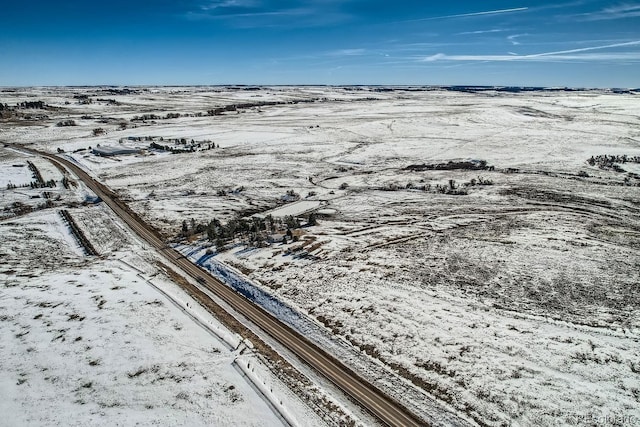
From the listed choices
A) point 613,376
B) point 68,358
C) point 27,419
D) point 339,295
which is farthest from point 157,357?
point 613,376

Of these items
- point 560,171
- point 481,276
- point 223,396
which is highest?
point 560,171

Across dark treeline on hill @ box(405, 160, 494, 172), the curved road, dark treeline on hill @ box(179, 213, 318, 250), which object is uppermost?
dark treeline on hill @ box(405, 160, 494, 172)

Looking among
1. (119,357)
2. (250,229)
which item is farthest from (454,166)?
(119,357)

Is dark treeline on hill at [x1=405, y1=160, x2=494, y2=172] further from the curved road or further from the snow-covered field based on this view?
the curved road

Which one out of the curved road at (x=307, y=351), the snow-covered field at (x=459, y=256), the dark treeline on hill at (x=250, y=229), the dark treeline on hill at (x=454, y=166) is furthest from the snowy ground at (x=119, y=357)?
the dark treeline on hill at (x=454, y=166)

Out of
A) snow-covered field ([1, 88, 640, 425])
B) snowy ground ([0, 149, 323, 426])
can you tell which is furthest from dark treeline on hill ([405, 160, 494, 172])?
snowy ground ([0, 149, 323, 426])

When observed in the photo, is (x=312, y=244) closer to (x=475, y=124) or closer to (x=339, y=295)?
(x=339, y=295)

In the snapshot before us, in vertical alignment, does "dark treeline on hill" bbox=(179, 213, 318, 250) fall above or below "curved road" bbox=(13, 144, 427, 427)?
above

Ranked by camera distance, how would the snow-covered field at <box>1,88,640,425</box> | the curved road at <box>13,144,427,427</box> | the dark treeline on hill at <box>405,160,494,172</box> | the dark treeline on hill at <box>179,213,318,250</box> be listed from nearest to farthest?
the curved road at <box>13,144,427,427</box>
the snow-covered field at <box>1,88,640,425</box>
the dark treeline on hill at <box>179,213,318,250</box>
the dark treeline on hill at <box>405,160,494,172</box>
